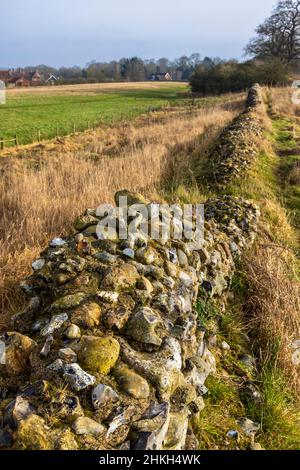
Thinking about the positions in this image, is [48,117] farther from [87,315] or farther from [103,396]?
[103,396]

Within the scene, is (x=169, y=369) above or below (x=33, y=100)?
below

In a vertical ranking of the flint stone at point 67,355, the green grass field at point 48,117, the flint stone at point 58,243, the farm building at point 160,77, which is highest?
the farm building at point 160,77

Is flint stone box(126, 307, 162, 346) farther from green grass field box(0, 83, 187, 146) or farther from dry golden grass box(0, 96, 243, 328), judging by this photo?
green grass field box(0, 83, 187, 146)

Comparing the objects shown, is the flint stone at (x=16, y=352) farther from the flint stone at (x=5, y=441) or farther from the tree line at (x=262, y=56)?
the tree line at (x=262, y=56)

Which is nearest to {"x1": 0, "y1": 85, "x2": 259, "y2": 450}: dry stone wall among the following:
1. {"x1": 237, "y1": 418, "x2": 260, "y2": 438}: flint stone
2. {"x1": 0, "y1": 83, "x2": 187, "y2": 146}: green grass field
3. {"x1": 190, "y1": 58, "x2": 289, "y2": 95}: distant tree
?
{"x1": 237, "y1": 418, "x2": 260, "y2": 438}: flint stone

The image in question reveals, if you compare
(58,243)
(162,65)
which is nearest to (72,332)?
(58,243)

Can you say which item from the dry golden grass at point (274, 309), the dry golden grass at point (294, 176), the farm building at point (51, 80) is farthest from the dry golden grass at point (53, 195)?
the farm building at point (51, 80)

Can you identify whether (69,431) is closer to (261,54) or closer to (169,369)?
(169,369)

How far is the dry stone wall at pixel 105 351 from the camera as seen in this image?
1806 mm

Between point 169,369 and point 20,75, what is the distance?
98.7 metres

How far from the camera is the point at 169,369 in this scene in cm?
227

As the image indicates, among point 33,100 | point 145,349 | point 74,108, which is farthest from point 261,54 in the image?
point 145,349

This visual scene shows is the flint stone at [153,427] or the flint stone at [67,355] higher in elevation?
the flint stone at [67,355]

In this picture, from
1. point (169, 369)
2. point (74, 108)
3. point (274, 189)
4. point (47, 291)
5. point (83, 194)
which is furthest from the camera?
point (74, 108)
